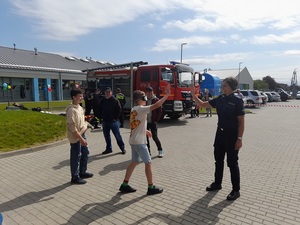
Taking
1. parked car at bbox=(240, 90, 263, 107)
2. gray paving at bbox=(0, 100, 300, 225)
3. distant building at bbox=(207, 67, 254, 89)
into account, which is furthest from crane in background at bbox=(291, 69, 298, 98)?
gray paving at bbox=(0, 100, 300, 225)

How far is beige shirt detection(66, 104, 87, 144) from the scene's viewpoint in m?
4.59

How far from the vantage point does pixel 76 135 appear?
4.61m

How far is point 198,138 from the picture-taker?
950 cm

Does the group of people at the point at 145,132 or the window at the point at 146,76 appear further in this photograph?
the window at the point at 146,76

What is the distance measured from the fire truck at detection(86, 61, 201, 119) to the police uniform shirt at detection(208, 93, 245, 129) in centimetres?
819

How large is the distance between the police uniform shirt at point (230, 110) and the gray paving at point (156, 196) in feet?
3.95

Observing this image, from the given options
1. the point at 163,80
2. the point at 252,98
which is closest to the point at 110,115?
the point at 163,80

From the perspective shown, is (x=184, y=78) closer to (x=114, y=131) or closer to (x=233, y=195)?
(x=114, y=131)

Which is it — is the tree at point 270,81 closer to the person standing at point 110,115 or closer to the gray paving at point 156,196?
the gray paving at point 156,196

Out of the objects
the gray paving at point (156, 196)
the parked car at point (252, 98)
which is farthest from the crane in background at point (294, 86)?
the gray paving at point (156, 196)

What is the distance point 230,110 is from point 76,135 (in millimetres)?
2590

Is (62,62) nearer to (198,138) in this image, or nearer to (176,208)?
(198,138)

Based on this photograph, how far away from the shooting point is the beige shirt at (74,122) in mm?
4590

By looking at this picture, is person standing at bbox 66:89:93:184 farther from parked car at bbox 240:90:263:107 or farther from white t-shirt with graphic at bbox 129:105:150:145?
parked car at bbox 240:90:263:107
